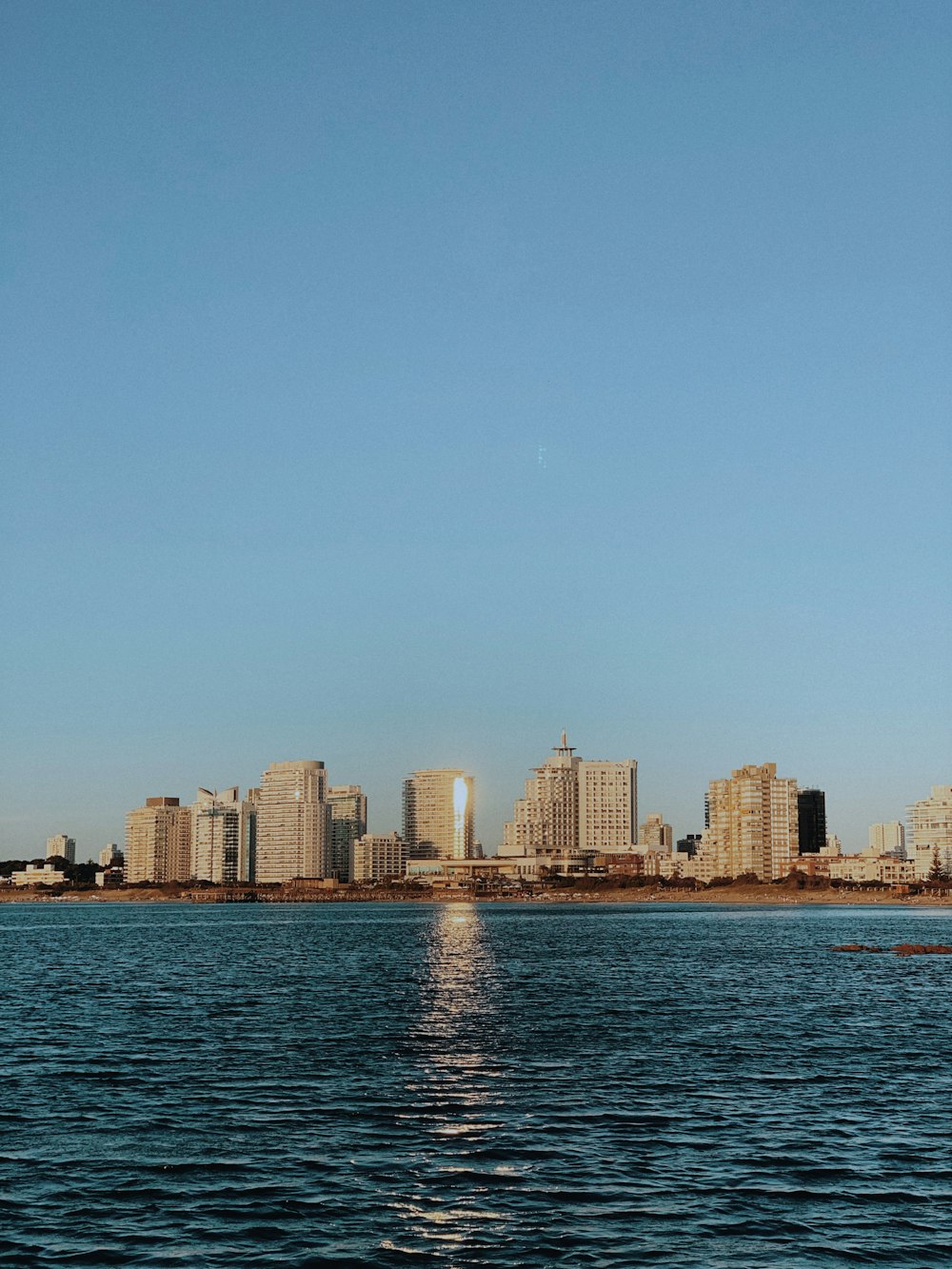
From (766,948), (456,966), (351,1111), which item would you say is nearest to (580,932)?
(766,948)

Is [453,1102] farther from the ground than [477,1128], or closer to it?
closer to it

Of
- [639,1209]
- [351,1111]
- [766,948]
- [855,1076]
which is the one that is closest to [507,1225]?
[639,1209]

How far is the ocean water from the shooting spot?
31547 millimetres

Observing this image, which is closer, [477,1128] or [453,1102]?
[477,1128]

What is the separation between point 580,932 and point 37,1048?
136046mm

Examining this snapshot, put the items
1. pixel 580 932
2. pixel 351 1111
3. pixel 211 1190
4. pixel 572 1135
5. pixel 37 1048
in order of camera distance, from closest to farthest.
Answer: pixel 211 1190, pixel 572 1135, pixel 351 1111, pixel 37 1048, pixel 580 932

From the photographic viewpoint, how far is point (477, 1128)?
4372cm

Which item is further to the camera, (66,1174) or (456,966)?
(456,966)

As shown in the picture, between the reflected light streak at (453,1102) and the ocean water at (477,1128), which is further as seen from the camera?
the reflected light streak at (453,1102)

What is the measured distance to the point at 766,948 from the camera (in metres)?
149

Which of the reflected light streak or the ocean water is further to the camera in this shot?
the reflected light streak

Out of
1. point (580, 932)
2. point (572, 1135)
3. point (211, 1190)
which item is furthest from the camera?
point (580, 932)

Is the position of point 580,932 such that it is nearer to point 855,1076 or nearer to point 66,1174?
point 855,1076

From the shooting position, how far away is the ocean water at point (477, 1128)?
31.5 metres
